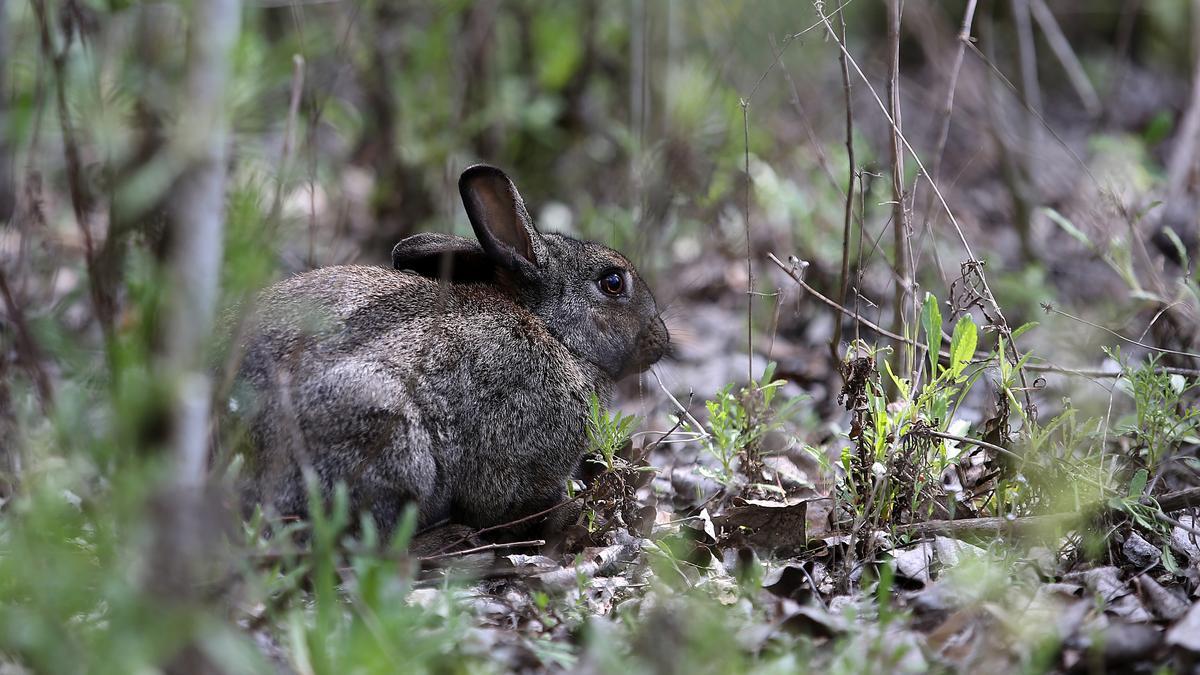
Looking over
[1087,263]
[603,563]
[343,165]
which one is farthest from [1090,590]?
[343,165]

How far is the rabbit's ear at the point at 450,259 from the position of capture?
18.8ft

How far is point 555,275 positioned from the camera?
Answer: 5.84m

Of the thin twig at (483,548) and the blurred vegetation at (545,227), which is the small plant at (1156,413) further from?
the thin twig at (483,548)

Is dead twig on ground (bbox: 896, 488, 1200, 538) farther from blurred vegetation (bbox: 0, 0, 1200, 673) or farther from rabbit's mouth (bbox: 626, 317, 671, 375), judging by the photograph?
rabbit's mouth (bbox: 626, 317, 671, 375)

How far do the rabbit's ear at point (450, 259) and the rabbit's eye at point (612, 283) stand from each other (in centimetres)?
57

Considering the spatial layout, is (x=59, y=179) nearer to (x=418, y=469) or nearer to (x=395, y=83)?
(x=395, y=83)

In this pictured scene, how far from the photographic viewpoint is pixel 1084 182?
29.9 feet

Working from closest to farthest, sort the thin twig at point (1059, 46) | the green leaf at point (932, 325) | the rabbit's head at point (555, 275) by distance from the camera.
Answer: the green leaf at point (932, 325) → the rabbit's head at point (555, 275) → the thin twig at point (1059, 46)

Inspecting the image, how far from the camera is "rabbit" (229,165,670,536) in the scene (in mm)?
4680

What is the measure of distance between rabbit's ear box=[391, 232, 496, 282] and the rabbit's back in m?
0.21

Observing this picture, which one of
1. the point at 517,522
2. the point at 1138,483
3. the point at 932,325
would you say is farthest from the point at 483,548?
the point at 1138,483

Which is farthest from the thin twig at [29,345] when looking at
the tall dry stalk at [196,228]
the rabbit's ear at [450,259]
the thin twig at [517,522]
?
the rabbit's ear at [450,259]

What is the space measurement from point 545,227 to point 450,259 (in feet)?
9.56

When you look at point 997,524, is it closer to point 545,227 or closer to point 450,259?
point 450,259
